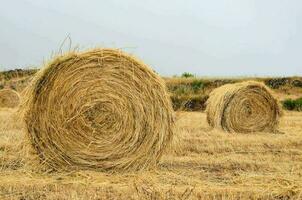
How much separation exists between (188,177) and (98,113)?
1550 mm

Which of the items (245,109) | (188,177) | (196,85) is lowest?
(188,177)

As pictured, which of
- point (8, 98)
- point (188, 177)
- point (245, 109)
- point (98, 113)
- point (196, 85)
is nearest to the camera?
point (188, 177)

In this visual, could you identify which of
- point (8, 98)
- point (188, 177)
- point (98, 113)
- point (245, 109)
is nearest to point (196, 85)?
point (8, 98)

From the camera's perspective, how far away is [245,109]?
44.2 feet

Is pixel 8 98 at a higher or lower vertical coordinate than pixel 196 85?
lower

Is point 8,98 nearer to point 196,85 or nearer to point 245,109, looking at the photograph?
point 196,85

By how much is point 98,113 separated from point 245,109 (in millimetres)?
6518

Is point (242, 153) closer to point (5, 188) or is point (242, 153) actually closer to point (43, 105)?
point (43, 105)

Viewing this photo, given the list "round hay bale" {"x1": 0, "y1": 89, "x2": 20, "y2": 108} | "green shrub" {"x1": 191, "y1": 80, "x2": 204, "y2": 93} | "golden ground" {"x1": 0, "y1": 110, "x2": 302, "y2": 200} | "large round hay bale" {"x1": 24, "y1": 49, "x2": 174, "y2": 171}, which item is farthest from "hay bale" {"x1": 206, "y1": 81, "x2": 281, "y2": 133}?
"green shrub" {"x1": 191, "y1": 80, "x2": 204, "y2": 93}

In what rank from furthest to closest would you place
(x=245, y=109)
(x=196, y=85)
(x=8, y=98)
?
(x=196, y=85), (x=8, y=98), (x=245, y=109)

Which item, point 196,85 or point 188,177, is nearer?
point 188,177

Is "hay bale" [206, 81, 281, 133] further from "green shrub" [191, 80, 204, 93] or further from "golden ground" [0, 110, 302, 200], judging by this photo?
"green shrub" [191, 80, 204, 93]

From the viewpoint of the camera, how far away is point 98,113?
7566mm

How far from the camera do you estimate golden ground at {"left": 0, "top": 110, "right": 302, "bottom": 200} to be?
5.49m
